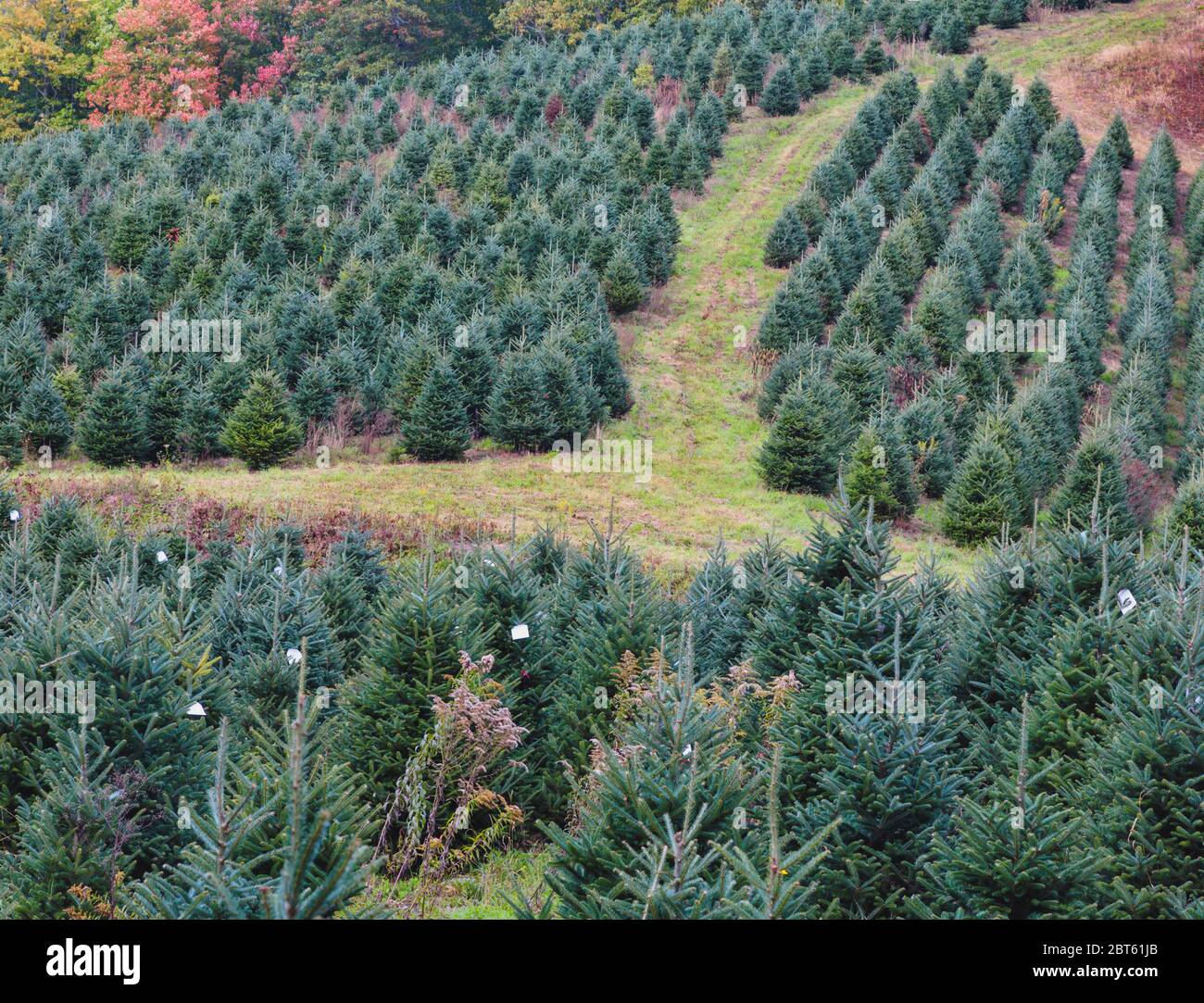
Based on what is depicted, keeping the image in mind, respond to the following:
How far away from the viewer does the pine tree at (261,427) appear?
879 inches

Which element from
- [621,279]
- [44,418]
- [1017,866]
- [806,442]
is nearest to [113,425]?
[44,418]

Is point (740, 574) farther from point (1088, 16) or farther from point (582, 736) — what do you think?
point (1088, 16)

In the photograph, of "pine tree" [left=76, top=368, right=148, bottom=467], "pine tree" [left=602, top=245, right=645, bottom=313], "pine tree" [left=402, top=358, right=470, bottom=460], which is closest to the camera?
"pine tree" [left=76, top=368, right=148, bottom=467]

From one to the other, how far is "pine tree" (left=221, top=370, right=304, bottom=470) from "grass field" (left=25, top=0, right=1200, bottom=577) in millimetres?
488

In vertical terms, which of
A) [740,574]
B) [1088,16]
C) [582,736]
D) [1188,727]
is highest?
[1088,16]

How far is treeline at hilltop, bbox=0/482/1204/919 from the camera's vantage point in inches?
228

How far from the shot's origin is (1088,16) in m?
50.4

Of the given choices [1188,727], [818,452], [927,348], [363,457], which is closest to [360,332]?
[363,457]

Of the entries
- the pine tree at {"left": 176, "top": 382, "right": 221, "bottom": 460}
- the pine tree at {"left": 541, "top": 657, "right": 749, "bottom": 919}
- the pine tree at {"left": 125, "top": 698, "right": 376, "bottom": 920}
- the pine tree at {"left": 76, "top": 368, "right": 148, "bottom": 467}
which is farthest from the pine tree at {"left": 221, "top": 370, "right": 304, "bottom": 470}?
the pine tree at {"left": 125, "top": 698, "right": 376, "bottom": 920}

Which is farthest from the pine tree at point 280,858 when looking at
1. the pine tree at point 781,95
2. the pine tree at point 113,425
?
the pine tree at point 781,95

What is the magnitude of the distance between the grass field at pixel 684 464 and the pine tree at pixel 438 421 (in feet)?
2.03

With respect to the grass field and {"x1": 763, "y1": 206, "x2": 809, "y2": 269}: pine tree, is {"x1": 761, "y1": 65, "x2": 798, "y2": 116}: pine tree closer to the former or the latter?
the grass field

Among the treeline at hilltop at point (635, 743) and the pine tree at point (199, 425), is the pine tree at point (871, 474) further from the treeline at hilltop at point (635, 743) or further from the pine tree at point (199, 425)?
the pine tree at point (199, 425)
